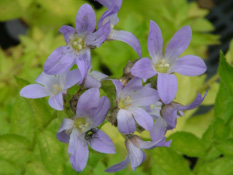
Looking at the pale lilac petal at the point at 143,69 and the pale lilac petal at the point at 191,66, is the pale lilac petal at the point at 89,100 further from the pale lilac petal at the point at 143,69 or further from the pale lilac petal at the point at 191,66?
the pale lilac petal at the point at 191,66

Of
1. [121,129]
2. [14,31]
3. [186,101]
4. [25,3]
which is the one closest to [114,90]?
[121,129]

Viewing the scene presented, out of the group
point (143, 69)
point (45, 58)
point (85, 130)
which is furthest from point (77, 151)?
point (45, 58)

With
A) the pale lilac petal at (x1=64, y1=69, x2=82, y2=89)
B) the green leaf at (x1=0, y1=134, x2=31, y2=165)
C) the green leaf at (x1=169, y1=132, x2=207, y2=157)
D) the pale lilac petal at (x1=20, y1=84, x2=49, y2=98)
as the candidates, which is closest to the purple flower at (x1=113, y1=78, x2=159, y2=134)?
the pale lilac petal at (x1=64, y1=69, x2=82, y2=89)

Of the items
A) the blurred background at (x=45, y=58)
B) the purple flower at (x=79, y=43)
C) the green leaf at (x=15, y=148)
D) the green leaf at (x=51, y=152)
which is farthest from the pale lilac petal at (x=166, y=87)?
the green leaf at (x=15, y=148)

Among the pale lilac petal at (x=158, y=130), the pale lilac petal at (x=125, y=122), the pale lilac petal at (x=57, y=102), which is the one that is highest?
the pale lilac petal at (x=125, y=122)

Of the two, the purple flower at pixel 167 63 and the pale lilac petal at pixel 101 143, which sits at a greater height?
the purple flower at pixel 167 63

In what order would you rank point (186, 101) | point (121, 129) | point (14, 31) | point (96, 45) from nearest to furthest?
point (121, 129), point (96, 45), point (186, 101), point (14, 31)

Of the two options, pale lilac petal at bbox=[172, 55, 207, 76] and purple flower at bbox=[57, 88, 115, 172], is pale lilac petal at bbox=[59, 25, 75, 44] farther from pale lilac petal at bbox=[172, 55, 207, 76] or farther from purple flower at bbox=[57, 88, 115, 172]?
pale lilac petal at bbox=[172, 55, 207, 76]

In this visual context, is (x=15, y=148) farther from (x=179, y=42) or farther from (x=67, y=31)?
(x=179, y=42)

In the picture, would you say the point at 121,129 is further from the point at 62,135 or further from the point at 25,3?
the point at 25,3
